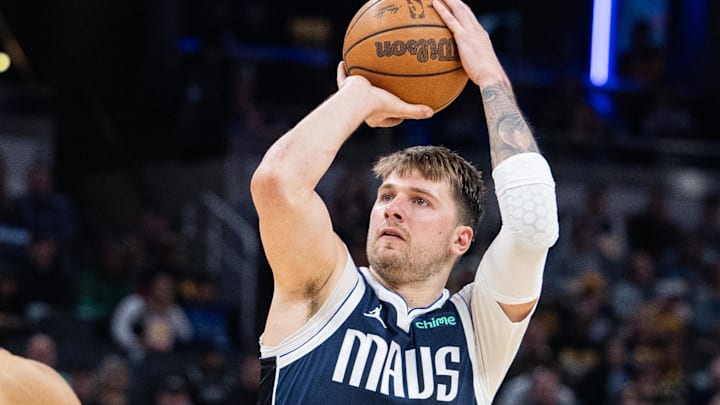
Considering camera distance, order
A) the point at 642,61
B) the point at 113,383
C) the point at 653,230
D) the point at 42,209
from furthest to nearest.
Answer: the point at 642,61 < the point at 653,230 < the point at 42,209 < the point at 113,383

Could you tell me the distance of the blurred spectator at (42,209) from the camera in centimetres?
1007

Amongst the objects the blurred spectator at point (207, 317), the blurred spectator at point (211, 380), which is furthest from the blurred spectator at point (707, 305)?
the blurred spectator at point (211, 380)

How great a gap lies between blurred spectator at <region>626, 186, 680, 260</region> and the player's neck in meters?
8.50

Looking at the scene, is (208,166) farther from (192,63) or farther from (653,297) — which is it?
(653,297)

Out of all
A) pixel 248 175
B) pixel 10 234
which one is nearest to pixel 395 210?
pixel 10 234

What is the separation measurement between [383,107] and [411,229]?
40 centimetres

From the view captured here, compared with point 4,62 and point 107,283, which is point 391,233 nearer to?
point 107,283

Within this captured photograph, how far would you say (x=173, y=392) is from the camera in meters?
8.09

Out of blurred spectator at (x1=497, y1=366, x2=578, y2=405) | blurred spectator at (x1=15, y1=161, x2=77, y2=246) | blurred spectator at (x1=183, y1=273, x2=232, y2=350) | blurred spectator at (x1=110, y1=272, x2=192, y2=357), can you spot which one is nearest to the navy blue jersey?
blurred spectator at (x1=497, y1=366, x2=578, y2=405)

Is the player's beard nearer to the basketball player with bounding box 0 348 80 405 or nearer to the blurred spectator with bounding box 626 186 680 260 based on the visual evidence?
the basketball player with bounding box 0 348 80 405

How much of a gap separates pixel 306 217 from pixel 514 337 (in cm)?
88

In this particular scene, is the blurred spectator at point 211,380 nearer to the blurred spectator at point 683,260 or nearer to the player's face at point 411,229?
the blurred spectator at point 683,260

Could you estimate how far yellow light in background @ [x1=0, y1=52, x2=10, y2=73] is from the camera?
525 inches

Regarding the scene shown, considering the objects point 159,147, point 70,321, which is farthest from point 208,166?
point 70,321
